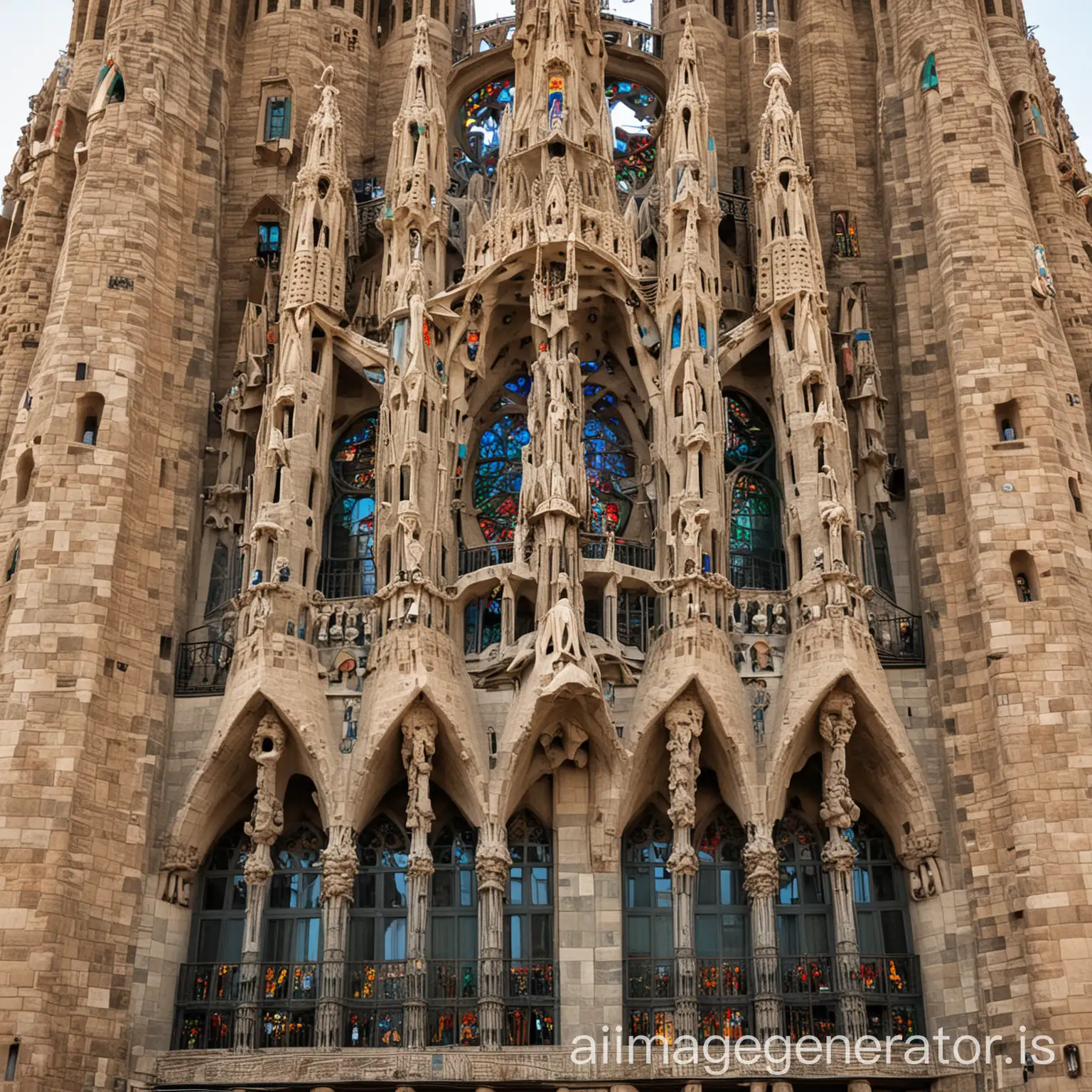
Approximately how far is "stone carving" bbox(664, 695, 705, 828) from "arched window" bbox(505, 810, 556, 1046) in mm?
1907

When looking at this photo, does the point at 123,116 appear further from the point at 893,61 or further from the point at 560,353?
the point at 893,61

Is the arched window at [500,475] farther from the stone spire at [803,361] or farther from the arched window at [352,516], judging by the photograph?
the stone spire at [803,361]

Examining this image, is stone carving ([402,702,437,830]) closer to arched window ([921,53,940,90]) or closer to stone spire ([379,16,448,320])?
stone spire ([379,16,448,320])

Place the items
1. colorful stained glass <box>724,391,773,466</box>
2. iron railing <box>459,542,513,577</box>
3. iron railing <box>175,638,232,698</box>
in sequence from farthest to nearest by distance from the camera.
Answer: colorful stained glass <box>724,391,773,466</box>
iron railing <box>459,542,513,577</box>
iron railing <box>175,638,232,698</box>

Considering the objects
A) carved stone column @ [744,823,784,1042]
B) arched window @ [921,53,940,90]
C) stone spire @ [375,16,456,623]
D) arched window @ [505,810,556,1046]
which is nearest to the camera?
carved stone column @ [744,823,784,1042]

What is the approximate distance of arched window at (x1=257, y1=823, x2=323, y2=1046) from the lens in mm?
22844

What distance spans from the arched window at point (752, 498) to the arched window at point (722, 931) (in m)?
3.91

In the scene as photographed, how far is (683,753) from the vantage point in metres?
23.5

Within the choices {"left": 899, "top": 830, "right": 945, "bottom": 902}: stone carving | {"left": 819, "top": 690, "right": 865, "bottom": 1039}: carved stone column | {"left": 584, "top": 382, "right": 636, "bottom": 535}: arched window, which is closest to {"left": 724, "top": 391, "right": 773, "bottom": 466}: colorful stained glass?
{"left": 584, "top": 382, "right": 636, "bottom": 535}: arched window

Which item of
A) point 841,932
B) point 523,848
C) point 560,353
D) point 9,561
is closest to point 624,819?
point 523,848

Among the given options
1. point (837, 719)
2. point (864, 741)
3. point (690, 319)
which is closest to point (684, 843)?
point (837, 719)

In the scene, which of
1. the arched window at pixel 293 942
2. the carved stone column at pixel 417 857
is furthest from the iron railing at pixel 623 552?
the arched window at pixel 293 942

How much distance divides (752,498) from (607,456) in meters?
2.31

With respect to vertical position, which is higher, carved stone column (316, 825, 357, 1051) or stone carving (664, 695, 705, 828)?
stone carving (664, 695, 705, 828)
